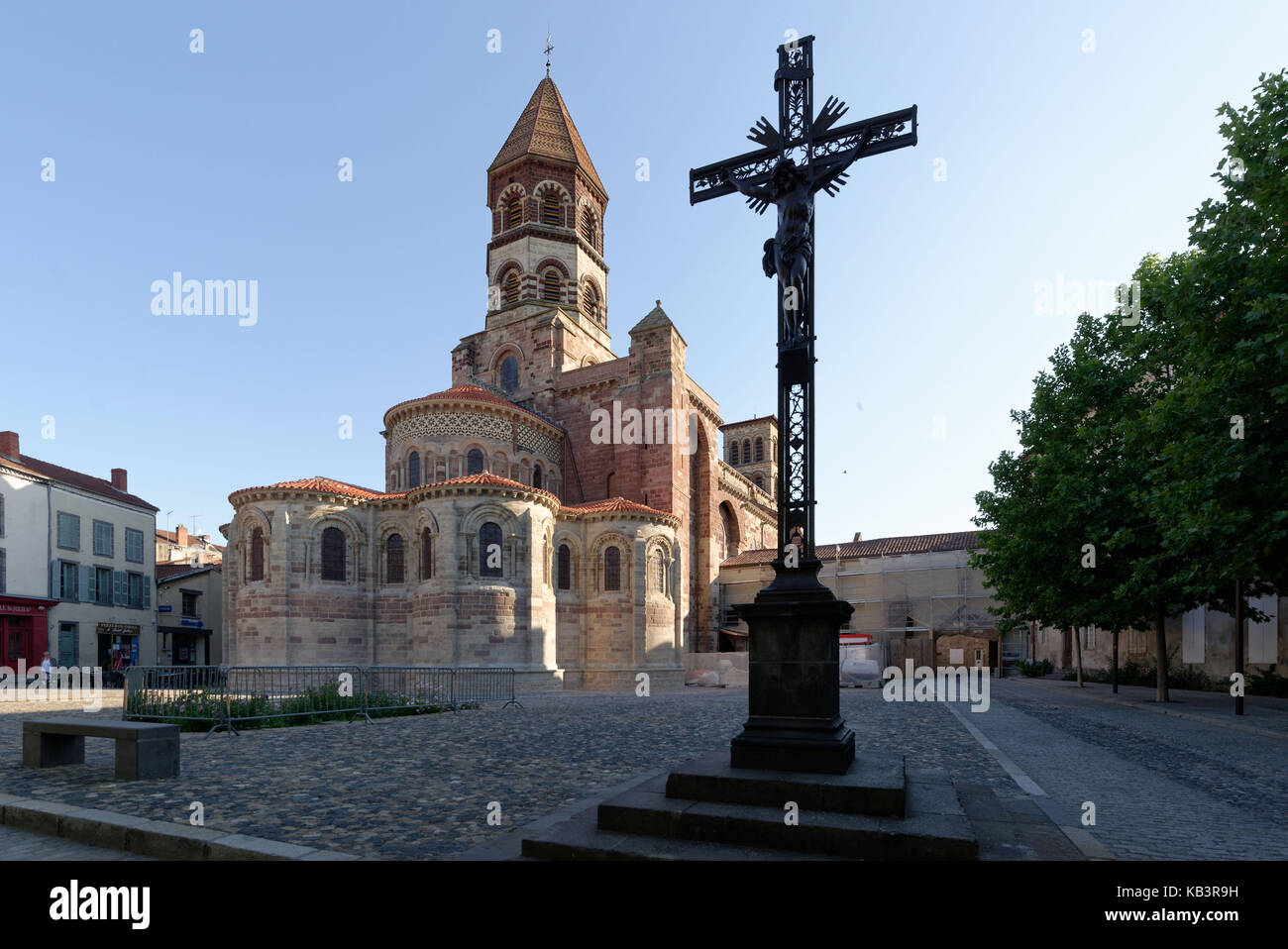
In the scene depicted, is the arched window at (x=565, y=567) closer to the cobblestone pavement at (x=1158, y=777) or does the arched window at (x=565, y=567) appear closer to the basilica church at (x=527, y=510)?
the basilica church at (x=527, y=510)

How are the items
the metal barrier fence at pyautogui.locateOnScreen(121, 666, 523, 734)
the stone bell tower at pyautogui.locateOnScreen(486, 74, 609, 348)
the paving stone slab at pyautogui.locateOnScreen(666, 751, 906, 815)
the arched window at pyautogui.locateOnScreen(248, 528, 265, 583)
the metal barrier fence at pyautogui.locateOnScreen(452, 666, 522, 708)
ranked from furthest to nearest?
1. the stone bell tower at pyautogui.locateOnScreen(486, 74, 609, 348)
2. the arched window at pyautogui.locateOnScreen(248, 528, 265, 583)
3. the metal barrier fence at pyautogui.locateOnScreen(452, 666, 522, 708)
4. the metal barrier fence at pyautogui.locateOnScreen(121, 666, 523, 734)
5. the paving stone slab at pyautogui.locateOnScreen(666, 751, 906, 815)

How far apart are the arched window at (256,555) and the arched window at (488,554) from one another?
792 centimetres

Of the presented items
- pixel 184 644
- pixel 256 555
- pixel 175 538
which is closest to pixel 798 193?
pixel 256 555

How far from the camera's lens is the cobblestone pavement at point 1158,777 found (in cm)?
532

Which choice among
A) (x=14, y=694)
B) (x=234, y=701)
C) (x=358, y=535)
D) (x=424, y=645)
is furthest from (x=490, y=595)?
(x=14, y=694)

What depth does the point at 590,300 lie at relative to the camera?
40.4 meters

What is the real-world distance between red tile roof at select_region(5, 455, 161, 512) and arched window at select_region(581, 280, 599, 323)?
24289 millimetres

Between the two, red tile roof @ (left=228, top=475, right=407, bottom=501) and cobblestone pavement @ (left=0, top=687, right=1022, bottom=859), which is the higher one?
red tile roof @ (left=228, top=475, right=407, bottom=501)

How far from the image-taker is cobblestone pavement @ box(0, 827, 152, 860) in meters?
5.00

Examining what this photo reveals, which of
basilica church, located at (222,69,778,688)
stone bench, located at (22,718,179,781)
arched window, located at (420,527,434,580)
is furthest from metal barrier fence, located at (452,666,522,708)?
stone bench, located at (22,718,179,781)

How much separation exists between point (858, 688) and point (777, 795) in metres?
25.5

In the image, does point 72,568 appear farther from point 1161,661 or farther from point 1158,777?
point 1161,661

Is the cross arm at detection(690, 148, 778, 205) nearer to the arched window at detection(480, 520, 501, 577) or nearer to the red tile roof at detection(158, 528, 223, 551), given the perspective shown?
the arched window at detection(480, 520, 501, 577)
